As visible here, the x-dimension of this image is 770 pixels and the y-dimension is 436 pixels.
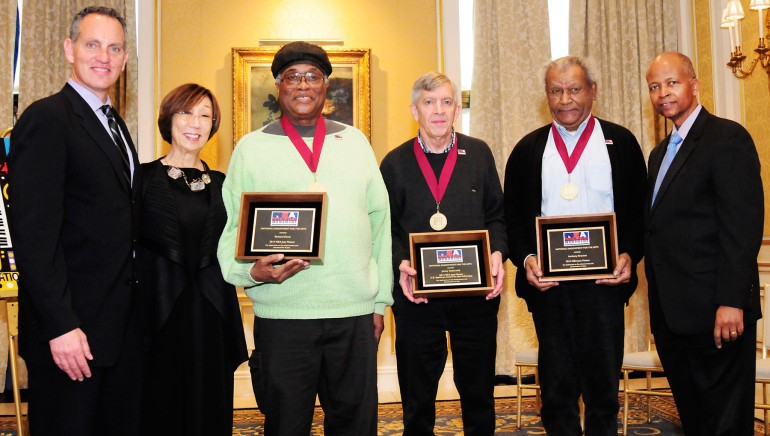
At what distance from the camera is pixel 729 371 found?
3.04 metres

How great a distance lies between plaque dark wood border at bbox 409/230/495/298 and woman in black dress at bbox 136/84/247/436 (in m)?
0.82

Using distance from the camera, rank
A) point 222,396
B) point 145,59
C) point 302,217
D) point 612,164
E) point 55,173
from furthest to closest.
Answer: point 145,59 → point 612,164 → point 222,396 → point 302,217 → point 55,173

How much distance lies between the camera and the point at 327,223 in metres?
2.72

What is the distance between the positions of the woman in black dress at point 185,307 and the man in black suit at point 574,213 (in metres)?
1.43

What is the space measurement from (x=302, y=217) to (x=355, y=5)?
411cm

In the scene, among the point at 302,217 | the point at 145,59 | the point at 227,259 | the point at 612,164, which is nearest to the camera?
the point at 302,217

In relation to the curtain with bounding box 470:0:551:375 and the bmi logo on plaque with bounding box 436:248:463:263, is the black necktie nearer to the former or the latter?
the bmi logo on plaque with bounding box 436:248:463:263

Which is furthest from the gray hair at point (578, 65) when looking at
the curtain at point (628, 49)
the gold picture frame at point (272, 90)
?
the curtain at point (628, 49)

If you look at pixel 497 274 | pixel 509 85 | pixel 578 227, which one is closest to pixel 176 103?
pixel 497 274

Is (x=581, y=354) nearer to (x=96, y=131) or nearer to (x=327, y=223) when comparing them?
(x=327, y=223)

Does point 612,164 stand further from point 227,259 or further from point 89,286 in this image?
point 89,286

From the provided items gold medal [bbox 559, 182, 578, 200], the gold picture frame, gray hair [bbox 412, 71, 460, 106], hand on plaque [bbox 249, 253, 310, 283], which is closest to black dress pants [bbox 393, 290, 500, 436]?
gold medal [bbox 559, 182, 578, 200]

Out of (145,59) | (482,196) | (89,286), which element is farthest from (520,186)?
(145,59)

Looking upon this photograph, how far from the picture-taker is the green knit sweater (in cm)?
267
